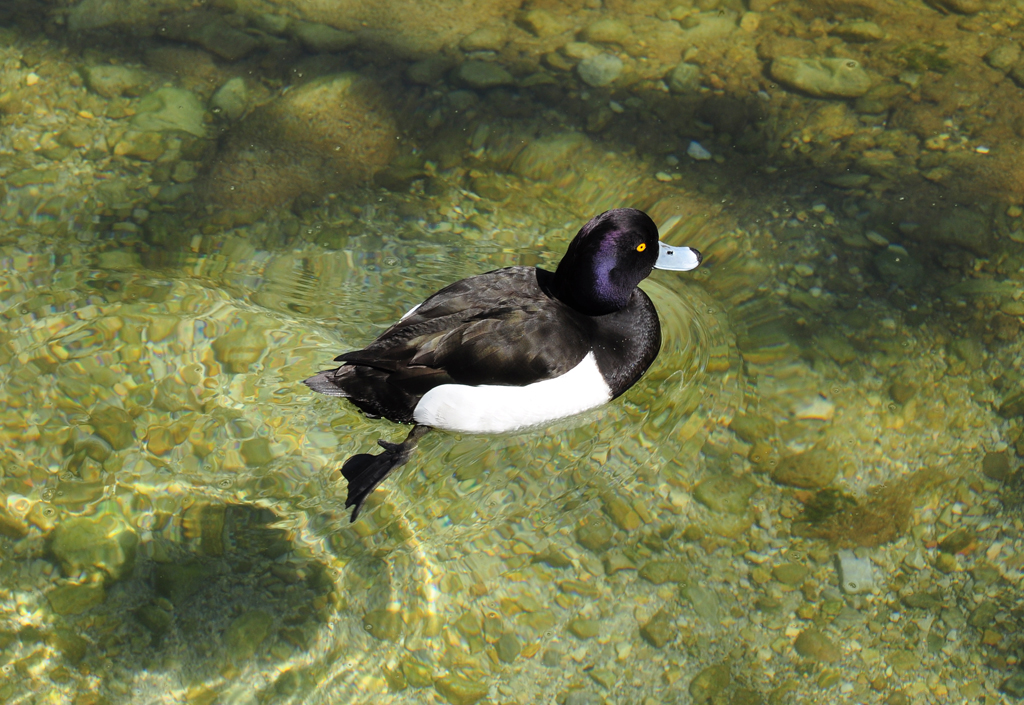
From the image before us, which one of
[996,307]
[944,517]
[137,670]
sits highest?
[996,307]

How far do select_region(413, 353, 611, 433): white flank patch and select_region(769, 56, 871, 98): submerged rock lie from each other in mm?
2707

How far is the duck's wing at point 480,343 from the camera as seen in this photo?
3.34m

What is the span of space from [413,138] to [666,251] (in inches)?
77.7

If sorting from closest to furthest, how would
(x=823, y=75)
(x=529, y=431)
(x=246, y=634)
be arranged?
(x=246, y=634) < (x=529, y=431) < (x=823, y=75)

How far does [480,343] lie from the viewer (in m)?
3.35

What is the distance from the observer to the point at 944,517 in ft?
11.3

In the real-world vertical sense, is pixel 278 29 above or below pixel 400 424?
above

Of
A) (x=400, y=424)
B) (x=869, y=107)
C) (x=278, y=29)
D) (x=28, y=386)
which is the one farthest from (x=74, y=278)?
(x=869, y=107)

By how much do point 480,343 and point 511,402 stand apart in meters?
0.27

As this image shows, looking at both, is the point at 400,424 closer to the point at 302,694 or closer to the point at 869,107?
the point at 302,694

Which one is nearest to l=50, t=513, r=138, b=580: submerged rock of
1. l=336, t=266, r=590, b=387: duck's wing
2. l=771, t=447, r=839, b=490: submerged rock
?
l=336, t=266, r=590, b=387: duck's wing

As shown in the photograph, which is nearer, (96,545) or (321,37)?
(96,545)

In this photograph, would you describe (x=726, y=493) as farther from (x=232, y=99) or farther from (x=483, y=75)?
(x=232, y=99)

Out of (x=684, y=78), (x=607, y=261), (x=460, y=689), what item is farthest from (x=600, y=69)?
(x=460, y=689)
